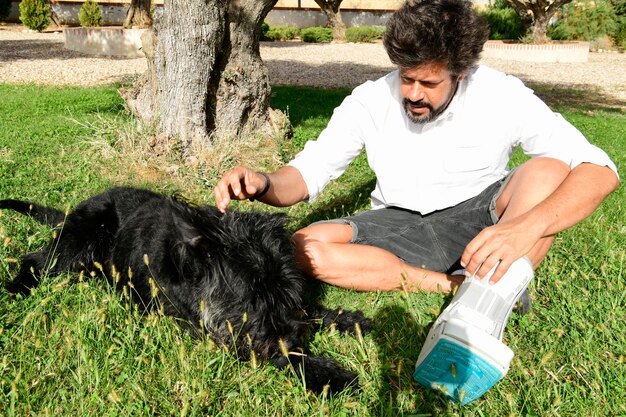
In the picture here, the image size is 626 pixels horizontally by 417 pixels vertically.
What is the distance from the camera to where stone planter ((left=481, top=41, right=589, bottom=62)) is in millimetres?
25172

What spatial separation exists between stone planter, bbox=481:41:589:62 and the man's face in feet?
76.3

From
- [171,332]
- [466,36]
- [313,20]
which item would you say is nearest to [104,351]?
[171,332]

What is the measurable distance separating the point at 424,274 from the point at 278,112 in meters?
4.90

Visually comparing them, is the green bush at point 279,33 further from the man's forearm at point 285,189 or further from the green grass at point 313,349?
the man's forearm at point 285,189

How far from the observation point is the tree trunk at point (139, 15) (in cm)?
2348

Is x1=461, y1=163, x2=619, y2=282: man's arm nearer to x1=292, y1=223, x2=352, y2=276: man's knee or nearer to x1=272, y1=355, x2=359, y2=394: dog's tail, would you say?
x1=272, y1=355, x2=359, y2=394: dog's tail

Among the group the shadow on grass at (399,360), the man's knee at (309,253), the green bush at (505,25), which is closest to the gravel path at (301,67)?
the green bush at (505,25)

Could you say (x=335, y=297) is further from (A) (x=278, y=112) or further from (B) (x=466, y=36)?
(A) (x=278, y=112)

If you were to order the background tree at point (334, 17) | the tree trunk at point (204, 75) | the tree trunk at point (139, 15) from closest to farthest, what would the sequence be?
the tree trunk at point (204, 75), the tree trunk at point (139, 15), the background tree at point (334, 17)

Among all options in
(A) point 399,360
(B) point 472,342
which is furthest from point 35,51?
(B) point 472,342

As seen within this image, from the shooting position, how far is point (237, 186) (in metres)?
3.24

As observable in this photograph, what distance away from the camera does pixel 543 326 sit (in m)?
3.62

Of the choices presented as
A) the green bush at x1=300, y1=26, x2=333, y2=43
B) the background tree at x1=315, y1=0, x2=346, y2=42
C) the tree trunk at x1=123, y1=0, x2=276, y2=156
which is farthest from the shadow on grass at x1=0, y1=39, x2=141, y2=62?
the background tree at x1=315, y1=0, x2=346, y2=42

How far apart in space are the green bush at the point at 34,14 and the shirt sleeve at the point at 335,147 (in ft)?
93.1
